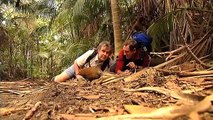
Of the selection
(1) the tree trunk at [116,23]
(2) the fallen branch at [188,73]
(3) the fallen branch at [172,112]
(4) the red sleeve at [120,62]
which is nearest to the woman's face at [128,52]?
(4) the red sleeve at [120,62]

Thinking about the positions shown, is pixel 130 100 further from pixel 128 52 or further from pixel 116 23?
pixel 116 23

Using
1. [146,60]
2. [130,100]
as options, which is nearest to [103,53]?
[146,60]

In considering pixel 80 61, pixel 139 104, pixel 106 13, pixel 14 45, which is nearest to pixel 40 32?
pixel 14 45

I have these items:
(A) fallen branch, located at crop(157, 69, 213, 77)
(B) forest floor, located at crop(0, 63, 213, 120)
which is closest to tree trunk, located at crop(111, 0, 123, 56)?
(B) forest floor, located at crop(0, 63, 213, 120)

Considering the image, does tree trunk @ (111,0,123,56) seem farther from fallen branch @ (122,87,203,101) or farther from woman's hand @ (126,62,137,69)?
fallen branch @ (122,87,203,101)

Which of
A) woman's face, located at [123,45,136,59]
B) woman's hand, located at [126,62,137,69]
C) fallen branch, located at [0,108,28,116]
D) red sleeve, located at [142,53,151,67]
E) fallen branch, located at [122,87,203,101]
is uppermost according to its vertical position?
woman's face, located at [123,45,136,59]

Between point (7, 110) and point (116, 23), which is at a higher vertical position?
point (116, 23)

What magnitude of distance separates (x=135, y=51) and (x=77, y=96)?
74.6 inches

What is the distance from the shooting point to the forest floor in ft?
7.72

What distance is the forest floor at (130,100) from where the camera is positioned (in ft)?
7.72

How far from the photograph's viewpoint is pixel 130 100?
2.85 meters

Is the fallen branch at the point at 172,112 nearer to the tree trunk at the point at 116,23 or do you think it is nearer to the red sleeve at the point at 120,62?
the red sleeve at the point at 120,62

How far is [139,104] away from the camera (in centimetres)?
270

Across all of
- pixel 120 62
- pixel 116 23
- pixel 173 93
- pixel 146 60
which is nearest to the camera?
pixel 173 93
